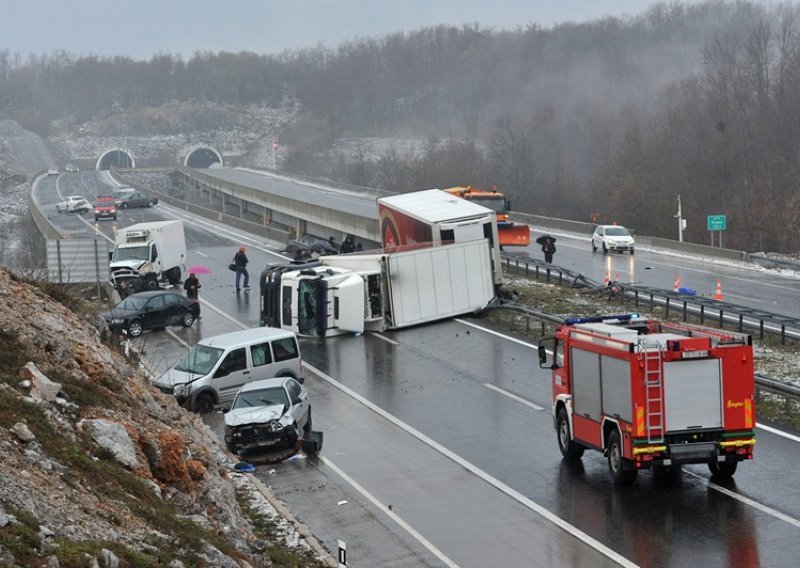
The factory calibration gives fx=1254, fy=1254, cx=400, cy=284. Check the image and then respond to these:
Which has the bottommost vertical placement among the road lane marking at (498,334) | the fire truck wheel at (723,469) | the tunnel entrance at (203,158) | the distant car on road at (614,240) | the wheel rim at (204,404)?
the tunnel entrance at (203,158)

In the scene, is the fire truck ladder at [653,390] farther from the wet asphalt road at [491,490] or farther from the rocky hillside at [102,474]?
the rocky hillside at [102,474]

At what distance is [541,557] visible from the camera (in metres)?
15.8

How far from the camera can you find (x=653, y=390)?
17.3 meters

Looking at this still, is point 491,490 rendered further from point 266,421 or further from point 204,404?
point 204,404

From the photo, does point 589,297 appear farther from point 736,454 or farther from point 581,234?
point 581,234

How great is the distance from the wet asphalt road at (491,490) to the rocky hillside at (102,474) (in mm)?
1507

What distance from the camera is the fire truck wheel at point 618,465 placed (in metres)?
18.0

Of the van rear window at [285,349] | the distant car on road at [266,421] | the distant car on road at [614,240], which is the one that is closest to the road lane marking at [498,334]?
the van rear window at [285,349]

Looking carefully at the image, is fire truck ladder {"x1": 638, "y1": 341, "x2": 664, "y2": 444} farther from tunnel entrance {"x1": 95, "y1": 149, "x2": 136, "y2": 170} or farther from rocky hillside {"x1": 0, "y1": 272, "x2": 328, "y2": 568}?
tunnel entrance {"x1": 95, "y1": 149, "x2": 136, "y2": 170}

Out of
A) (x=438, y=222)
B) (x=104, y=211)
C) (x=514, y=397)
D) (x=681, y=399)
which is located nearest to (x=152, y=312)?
(x=438, y=222)

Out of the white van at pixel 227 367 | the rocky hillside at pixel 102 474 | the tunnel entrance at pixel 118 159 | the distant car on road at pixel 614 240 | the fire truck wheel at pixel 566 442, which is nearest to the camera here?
the rocky hillside at pixel 102 474

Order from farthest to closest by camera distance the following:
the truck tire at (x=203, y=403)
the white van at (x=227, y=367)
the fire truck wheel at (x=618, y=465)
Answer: the white van at (x=227, y=367), the truck tire at (x=203, y=403), the fire truck wheel at (x=618, y=465)

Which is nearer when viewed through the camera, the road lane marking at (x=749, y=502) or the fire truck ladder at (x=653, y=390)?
the road lane marking at (x=749, y=502)

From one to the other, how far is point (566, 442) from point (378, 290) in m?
16.0
